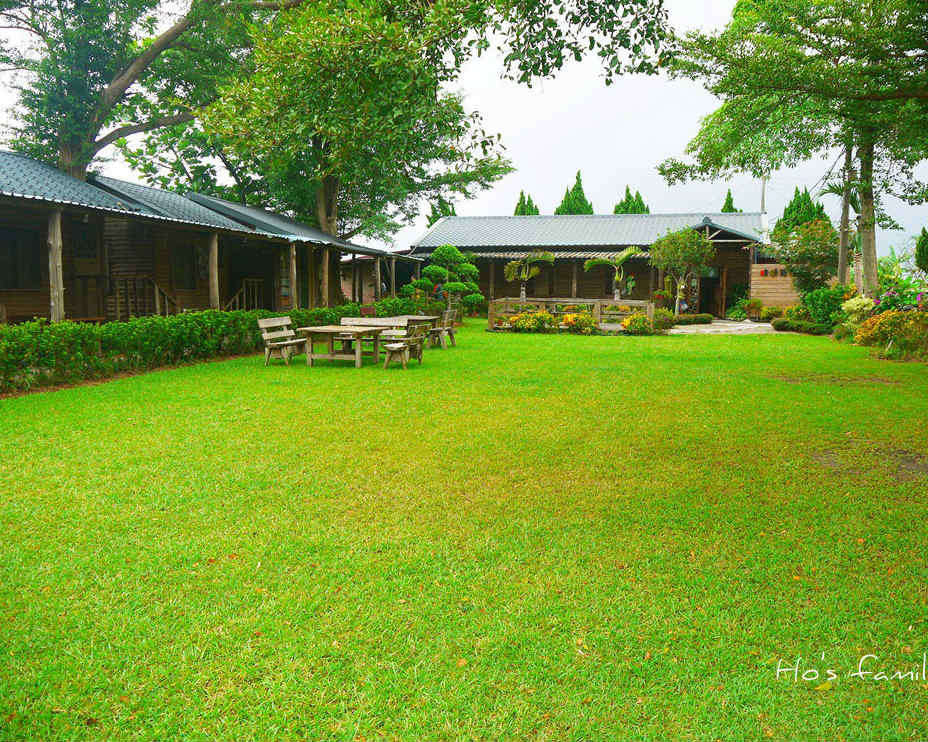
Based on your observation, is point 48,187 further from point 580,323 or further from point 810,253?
point 810,253

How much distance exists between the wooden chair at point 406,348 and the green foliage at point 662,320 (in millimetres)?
12384

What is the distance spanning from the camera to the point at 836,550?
404 centimetres

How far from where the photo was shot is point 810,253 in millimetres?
28297

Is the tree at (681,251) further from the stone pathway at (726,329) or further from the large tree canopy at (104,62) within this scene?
the large tree canopy at (104,62)

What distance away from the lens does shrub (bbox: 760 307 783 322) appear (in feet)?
92.9

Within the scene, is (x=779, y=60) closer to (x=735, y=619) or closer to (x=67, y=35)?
(x=735, y=619)

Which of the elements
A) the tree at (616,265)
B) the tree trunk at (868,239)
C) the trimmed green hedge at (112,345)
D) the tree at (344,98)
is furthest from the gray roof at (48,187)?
the tree trunk at (868,239)

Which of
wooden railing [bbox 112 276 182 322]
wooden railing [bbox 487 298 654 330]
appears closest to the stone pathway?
wooden railing [bbox 487 298 654 330]

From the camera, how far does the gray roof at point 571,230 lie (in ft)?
113

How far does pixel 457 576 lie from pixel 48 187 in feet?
48.9

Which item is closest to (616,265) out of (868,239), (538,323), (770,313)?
(770,313)

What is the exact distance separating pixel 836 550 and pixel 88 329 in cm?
1104

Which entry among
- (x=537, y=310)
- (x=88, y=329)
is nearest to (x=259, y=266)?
(x=537, y=310)

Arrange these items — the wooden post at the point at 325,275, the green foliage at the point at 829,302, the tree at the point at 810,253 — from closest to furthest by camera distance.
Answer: the wooden post at the point at 325,275 → the green foliage at the point at 829,302 → the tree at the point at 810,253
